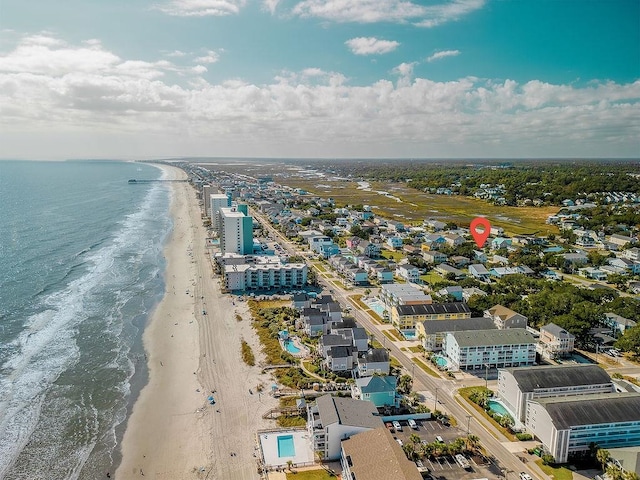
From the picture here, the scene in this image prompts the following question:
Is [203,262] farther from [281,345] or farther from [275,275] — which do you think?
[281,345]

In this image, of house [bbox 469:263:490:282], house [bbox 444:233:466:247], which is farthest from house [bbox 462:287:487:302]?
house [bbox 444:233:466:247]

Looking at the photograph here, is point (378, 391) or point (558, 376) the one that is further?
point (558, 376)

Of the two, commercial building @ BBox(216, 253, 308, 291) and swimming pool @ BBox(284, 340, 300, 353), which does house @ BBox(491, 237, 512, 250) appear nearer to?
commercial building @ BBox(216, 253, 308, 291)

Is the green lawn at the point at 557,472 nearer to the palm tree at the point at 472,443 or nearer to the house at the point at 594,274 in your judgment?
the palm tree at the point at 472,443

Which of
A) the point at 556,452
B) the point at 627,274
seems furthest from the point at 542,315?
the point at 627,274

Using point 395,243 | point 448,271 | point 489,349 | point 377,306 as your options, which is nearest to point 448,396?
point 489,349

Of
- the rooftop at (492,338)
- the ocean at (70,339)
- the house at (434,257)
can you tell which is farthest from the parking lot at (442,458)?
the house at (434,257)

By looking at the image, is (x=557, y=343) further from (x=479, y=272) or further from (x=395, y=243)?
(x=395, y=243)
